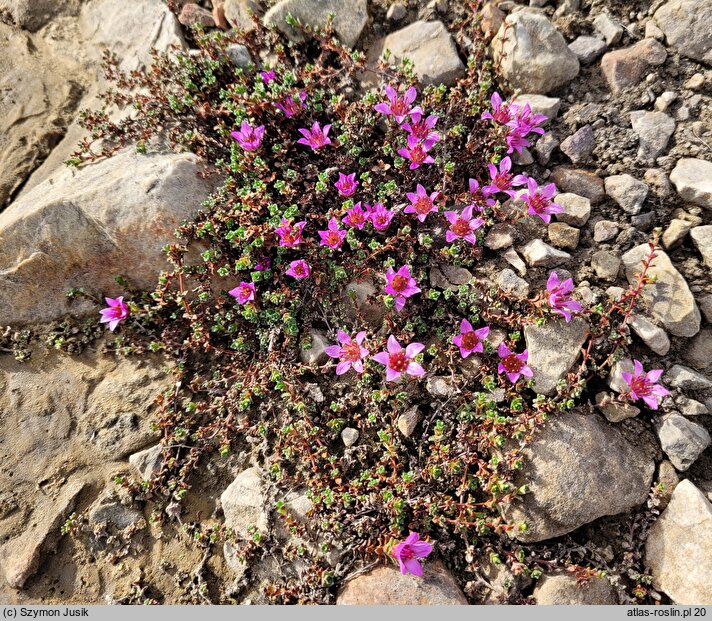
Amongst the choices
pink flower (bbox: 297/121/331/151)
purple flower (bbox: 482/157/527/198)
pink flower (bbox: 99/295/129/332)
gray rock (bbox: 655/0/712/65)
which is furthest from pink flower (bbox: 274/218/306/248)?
gray rock (bbox: 655/0/712/65)

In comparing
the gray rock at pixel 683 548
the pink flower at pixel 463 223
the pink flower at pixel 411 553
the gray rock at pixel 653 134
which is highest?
the pink flower at pixel 463 223

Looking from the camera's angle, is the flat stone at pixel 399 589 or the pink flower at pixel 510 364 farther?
the pink flower at pixel 510 364

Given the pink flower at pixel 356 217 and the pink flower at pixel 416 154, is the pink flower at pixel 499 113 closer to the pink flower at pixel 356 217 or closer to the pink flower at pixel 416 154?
the pink flower at pixel 416 154

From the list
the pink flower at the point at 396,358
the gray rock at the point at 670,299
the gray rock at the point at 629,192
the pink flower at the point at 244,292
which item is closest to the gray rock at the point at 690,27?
the gray rock at the point at 629,192

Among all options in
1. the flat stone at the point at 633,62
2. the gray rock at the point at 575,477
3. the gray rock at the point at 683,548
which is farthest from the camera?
the flat stone at the point at 633,62

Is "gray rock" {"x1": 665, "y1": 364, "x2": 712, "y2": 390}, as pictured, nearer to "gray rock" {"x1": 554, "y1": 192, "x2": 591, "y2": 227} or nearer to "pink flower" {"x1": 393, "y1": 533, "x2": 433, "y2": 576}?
"gray rock" {"x1": 554, "y1": 192, "x2": 591, "y2": 227}

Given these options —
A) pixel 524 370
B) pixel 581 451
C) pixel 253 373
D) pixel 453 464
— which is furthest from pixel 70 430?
pixel 581 451

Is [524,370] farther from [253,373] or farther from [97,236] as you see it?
[97,236]
